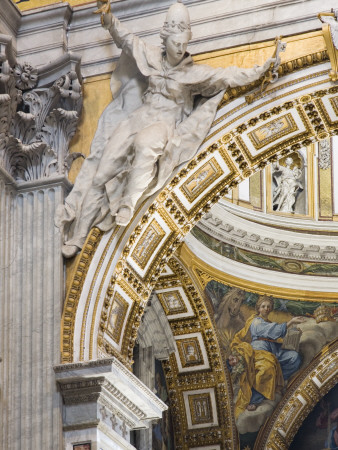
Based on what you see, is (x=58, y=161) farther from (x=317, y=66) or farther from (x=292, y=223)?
(x=292, y=223)

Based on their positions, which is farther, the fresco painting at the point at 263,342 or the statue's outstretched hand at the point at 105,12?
the fresco painting at the point at 263,342

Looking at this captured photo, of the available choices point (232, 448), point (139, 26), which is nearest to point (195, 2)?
point (139, 26)

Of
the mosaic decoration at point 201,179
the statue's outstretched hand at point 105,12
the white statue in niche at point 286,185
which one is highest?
the white statue in niche at point 286,185

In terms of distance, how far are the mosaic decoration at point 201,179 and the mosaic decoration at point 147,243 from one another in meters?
0.37

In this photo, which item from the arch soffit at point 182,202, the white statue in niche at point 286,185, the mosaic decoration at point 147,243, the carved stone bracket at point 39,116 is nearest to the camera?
the arch soffit at point 182,202

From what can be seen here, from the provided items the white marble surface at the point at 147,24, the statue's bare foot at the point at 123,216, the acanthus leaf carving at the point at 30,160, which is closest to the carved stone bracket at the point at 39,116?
the acanthus leaf carving at the point at 30,160

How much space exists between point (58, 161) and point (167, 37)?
1361 mm

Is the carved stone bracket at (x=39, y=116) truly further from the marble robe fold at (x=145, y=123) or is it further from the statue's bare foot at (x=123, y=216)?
the statue's bare foot at (x=123, y=216)

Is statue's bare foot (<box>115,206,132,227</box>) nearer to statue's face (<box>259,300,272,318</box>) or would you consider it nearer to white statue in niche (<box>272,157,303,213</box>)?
statue's face (<box>259,300,272,318</box>)

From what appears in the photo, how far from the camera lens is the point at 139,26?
35.2 ft

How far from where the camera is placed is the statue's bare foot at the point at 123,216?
→ 9.83 metres

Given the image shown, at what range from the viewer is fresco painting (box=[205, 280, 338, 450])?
14125 mm

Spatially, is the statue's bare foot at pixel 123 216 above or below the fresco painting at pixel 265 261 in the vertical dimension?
below

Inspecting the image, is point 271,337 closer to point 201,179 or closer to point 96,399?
point 201,179
